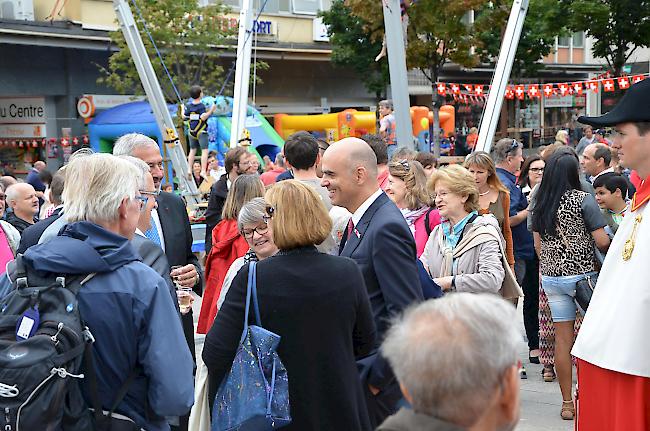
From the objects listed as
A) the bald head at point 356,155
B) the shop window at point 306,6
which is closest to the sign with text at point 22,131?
the shop window at point 306,6

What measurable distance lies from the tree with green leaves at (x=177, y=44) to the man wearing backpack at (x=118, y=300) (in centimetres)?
2159

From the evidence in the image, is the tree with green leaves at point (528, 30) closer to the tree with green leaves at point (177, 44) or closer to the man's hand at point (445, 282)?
the tree with green leaves at point (177, 44)

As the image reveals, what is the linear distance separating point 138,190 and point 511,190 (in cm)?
551

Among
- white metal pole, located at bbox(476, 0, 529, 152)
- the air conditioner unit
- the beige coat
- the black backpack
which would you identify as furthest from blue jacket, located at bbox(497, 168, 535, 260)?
the air conditioner unit

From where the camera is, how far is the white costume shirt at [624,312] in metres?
3.41

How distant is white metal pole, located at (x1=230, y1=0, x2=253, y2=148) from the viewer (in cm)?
1365

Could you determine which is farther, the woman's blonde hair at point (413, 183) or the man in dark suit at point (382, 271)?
the woman's blonde hair at point (413, 183)

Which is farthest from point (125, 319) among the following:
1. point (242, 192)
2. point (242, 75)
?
point (242, 75)

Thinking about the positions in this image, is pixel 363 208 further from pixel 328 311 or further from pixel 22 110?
pixel 22 110

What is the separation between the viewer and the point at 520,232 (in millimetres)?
8531

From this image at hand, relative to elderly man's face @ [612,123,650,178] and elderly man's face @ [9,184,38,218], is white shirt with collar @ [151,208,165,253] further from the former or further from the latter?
elderly man's face @ [9,184,38,218]

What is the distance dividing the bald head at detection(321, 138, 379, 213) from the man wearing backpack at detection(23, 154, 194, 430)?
121 centimetres

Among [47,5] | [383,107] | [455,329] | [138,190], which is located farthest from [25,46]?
[455,329]

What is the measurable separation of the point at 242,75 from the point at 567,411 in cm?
856
